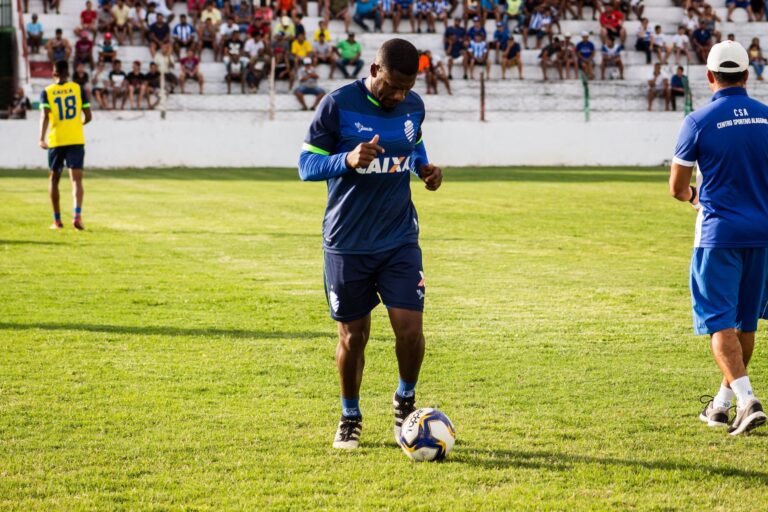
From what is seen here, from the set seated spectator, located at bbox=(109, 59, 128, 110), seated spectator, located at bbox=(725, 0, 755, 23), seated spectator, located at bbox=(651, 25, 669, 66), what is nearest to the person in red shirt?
seated spectator, located at bbox=(651, 25, 669, 66)

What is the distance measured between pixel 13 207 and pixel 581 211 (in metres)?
9.51

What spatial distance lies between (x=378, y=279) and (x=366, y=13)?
3283cm

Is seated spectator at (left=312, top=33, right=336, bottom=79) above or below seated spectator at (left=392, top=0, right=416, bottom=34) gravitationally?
below

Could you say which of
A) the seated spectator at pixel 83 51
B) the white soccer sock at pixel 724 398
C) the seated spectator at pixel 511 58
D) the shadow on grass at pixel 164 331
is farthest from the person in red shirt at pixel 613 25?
the white soccer sock at pixel 724 398

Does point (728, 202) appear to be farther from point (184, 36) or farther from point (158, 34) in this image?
point (184, 36)

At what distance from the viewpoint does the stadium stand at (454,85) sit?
34781 millimetres

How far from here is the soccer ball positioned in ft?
18.2

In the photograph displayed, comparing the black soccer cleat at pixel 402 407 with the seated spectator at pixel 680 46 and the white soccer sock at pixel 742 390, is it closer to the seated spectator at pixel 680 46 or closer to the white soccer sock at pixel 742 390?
the white soccer sock at pixel 742 390

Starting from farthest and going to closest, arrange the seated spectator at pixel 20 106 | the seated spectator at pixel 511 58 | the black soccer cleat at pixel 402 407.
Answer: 1. the seated spectator at pixel 511 58
2. the seated spectator at pixel 20 106
3. the black soccer cleat at pixel 402 407

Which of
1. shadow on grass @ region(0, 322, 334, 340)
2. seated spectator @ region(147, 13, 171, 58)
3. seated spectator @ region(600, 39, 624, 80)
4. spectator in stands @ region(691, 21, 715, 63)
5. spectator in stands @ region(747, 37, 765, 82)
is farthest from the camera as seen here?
spectator in stands @ region(691, 21, 715, 63)

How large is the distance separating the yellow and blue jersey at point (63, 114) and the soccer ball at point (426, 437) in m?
11.3

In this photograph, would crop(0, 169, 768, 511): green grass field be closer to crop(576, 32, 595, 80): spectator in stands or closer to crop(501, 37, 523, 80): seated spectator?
crop(501, 37, 523, 80): seated spectator

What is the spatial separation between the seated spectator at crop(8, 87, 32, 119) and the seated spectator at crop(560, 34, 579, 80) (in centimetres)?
1638

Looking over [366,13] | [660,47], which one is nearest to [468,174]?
[366,13]
